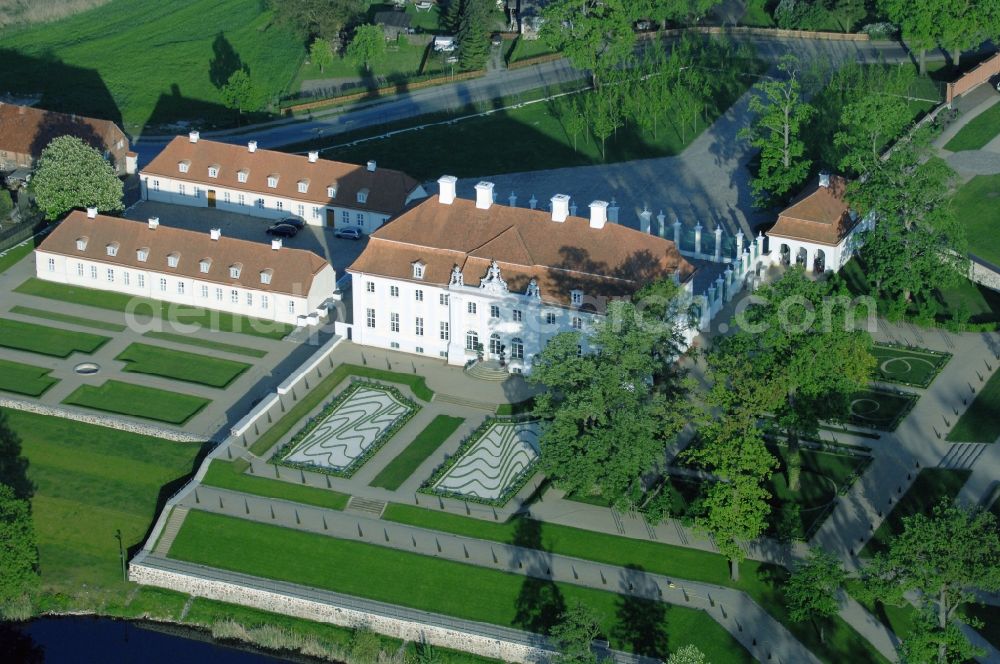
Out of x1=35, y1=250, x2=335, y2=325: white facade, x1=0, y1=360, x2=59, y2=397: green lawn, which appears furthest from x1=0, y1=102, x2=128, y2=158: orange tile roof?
x1=0, y1=360, x2=59, y2=397: green lawn

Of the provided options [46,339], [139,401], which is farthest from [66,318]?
[139,401]

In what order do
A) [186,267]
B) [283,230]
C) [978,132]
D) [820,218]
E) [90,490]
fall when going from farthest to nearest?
[978,132]
[283,230]
[820,218]
[186,267]
[90,490]

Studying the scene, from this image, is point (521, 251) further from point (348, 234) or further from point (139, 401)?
point (139, 401)

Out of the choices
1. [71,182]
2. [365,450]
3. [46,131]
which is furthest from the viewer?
[46,131]

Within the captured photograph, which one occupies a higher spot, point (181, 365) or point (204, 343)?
point (204, 343)

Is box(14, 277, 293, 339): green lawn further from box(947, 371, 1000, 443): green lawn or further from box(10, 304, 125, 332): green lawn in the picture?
box(947, 371, 1000, 443): green lawn

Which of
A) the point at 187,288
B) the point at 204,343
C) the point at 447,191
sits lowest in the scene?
the point at 204,343
